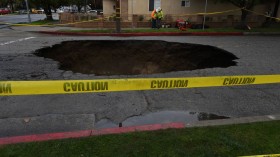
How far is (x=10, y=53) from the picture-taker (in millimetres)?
10039

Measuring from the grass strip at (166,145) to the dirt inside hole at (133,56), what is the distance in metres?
5.25

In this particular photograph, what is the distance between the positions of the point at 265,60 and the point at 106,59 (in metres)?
6.53

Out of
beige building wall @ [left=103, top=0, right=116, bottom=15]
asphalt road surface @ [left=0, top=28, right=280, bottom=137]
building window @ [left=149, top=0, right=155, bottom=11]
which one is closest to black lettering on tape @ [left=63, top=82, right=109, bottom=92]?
asphalt road surface @ [left=0, top=28, right=280, bottom=137]

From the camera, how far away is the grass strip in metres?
3.53

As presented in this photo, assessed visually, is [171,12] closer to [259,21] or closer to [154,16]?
[154,16]

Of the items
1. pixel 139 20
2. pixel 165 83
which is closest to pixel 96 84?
pixel 165 83

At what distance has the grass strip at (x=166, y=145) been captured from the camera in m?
3.53

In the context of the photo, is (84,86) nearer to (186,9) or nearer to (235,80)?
(235,80)

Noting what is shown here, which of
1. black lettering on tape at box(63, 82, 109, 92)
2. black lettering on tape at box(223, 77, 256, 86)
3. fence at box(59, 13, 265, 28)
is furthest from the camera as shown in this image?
fence at box(59, 13, 265, 28)

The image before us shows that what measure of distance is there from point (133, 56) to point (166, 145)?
810 centimetres

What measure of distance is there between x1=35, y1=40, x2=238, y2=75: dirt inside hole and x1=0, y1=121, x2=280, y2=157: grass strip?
525 cm

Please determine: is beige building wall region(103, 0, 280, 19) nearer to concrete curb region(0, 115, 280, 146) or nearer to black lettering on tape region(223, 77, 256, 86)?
black lettering on tape region(223, 77, 256, 86)

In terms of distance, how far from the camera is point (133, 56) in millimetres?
11531

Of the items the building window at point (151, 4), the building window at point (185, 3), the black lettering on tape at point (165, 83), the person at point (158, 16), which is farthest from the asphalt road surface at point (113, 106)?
the building window at point (185, 3)
